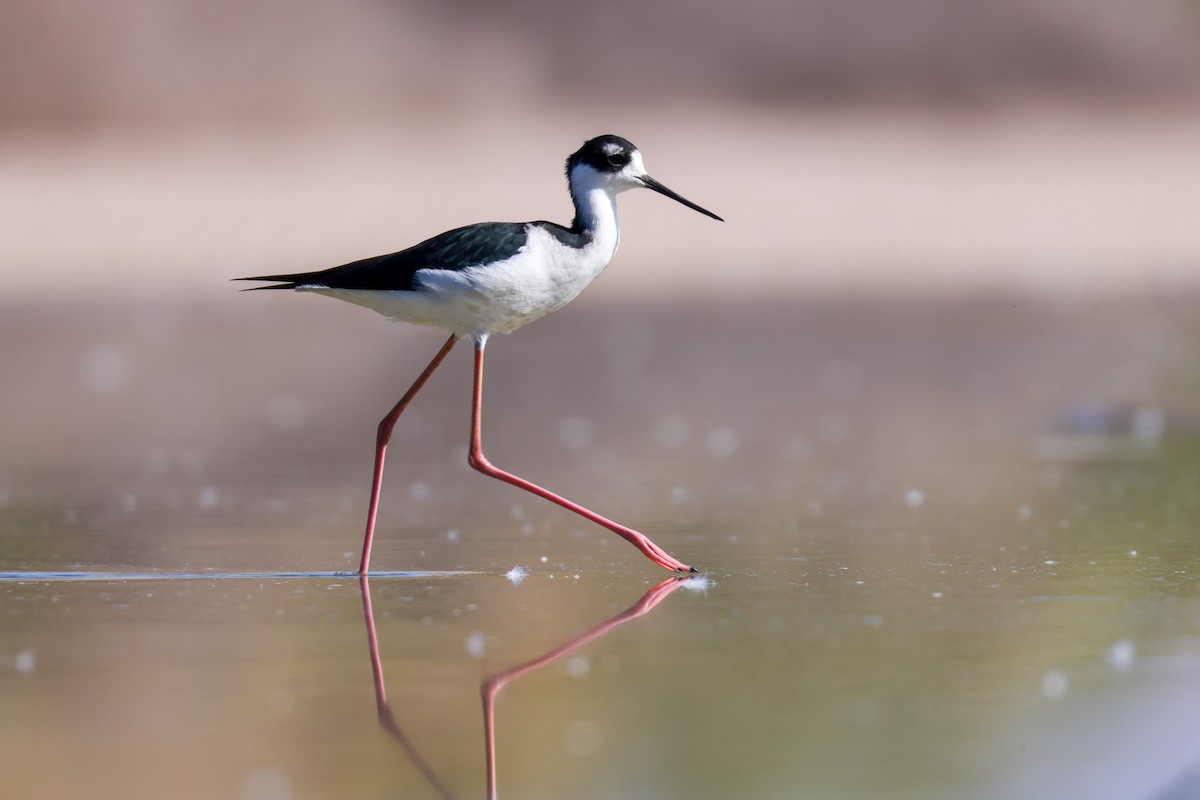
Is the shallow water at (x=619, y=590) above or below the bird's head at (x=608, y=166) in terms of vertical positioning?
below

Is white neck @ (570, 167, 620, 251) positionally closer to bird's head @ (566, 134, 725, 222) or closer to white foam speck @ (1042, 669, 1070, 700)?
bird's head @ (566, 134, 725, 222)

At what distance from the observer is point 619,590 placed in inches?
189

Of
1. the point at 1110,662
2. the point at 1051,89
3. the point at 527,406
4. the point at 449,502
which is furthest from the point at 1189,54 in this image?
the point at 1110,662

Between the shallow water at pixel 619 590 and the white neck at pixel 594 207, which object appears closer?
the shallow water at pixel 619 590

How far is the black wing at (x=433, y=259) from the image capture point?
5.16m

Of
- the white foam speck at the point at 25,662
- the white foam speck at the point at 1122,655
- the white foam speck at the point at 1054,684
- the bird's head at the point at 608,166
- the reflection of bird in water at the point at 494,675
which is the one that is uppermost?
the bird's head at the point at 608,166

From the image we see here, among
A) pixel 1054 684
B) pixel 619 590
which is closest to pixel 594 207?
pixel 619 590

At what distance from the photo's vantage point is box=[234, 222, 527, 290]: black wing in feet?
16.9

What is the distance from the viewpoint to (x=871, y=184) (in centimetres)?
2039

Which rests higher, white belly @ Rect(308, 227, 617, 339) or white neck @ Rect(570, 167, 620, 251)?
white neck @ Rect(570, 167, 620, 251)

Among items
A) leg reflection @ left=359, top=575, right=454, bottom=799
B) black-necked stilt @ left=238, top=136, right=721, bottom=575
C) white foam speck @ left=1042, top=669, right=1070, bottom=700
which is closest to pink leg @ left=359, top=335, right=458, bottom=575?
black-necked stilt @ left=238, top=136, right=721, bottom=575

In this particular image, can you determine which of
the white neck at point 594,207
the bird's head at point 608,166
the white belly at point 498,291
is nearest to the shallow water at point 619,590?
the white belly at point 498,291

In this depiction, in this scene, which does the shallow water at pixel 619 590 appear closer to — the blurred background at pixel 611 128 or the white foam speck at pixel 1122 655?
the white foam speck at pixel 1122 655

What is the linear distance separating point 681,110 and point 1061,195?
6034 millimetres
